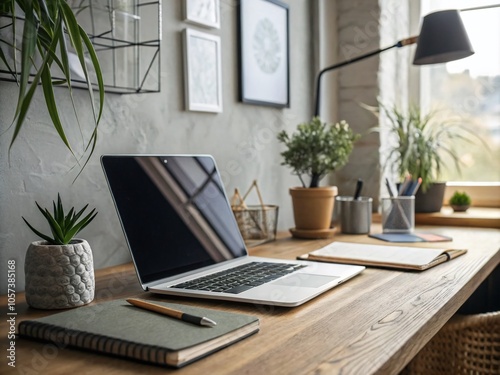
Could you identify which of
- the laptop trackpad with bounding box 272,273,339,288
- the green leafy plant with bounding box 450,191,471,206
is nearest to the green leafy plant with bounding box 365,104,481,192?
the green leafy plant with bounding box 450,191,471,206

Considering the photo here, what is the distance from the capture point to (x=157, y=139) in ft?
4.74

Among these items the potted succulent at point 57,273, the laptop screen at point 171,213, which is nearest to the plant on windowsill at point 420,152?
the laptop screen at point 171,213

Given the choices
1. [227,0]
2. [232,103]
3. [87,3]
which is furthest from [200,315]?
[227,0]

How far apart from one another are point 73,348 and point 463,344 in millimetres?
1055

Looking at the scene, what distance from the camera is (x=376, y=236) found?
1743mm

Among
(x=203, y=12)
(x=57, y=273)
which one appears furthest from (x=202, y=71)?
(x=57, y=273)

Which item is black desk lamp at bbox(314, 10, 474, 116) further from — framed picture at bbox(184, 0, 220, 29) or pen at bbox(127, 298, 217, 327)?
pen at bbox(127, 298, 217, 327)

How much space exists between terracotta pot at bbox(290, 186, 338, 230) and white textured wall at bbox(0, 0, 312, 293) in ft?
0.63

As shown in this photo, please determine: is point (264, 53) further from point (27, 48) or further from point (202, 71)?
point (27, 48)

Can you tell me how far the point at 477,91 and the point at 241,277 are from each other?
73.4 inches

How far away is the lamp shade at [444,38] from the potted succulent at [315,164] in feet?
1.40

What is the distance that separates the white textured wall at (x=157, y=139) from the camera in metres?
1.11

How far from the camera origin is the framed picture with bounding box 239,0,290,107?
1.79 metres

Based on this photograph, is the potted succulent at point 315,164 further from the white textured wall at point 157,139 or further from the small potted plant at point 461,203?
the small potted plant at point 461,203
